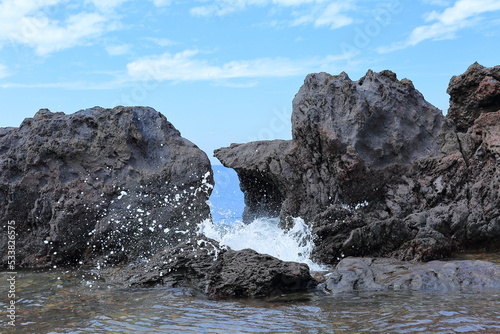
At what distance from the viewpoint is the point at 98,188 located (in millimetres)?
11719

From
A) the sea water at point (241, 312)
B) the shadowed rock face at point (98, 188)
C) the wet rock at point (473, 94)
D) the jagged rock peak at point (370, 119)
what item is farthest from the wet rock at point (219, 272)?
the wet rock at point (473, 94)

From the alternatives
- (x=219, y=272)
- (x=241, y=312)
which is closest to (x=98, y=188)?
(x=219, y=272)

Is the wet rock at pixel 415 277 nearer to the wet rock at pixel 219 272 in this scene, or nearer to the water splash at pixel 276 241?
the wet rock at pixel 219 272

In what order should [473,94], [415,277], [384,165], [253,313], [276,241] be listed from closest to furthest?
[253,313]
[415,277]
[276,241]
[384,165]
[473,94]

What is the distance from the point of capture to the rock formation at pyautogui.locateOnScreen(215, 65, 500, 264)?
11.6 metres

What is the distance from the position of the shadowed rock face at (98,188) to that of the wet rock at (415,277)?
4032 mm

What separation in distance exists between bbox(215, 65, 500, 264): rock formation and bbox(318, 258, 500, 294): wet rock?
204cm

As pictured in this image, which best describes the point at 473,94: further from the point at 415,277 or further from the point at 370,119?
the point at 415,277

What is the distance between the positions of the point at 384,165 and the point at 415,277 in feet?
15.8

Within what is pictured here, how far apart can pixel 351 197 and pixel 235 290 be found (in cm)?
535

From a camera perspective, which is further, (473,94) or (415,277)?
Result: (473,94)

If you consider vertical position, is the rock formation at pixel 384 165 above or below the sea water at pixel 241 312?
above

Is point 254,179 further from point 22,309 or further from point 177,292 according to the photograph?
point 22,309

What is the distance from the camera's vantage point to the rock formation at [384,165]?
11.6m
